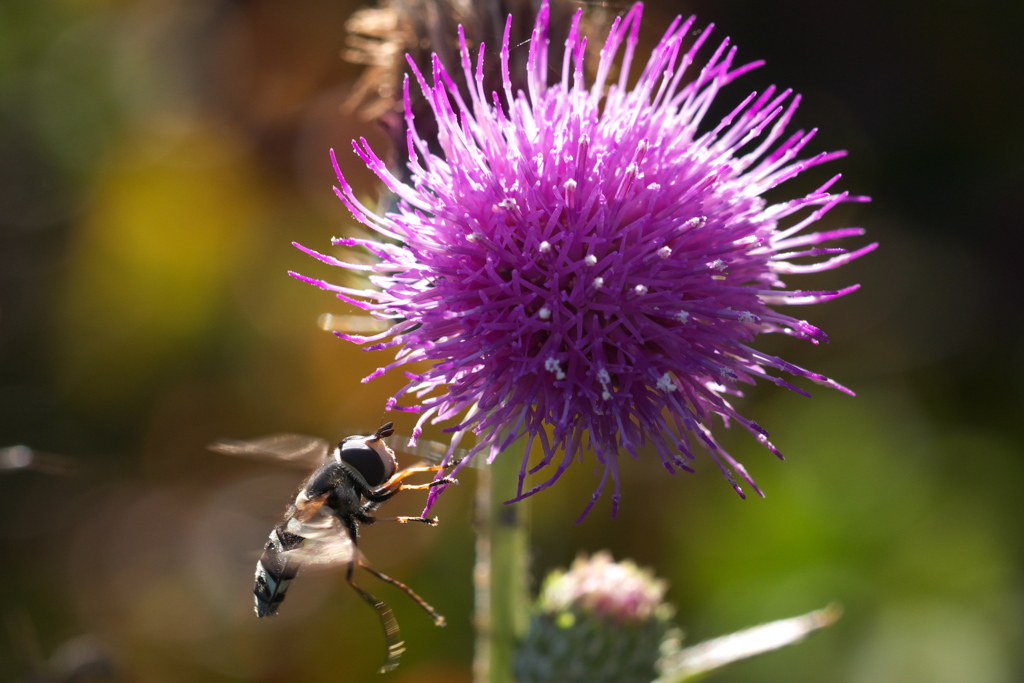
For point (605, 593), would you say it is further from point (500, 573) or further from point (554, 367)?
point (554, 367)

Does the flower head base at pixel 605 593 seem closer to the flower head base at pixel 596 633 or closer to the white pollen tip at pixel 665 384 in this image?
the flower head base at pixel 596 633

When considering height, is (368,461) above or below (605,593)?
above

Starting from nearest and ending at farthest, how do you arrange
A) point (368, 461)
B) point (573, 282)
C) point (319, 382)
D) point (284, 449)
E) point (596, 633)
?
point (573, 282) < point (368, 461) < point (284, 449) < point (596, 633) < point (319, 382)

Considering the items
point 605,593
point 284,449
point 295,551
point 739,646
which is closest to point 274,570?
point 295,551

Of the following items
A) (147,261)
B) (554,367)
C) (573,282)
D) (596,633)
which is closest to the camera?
(554,367)

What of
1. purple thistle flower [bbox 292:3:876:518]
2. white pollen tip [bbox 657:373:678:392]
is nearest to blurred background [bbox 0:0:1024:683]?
purple thistle flower [bbox 292:3:876:518]

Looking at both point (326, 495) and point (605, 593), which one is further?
point (605, 593)

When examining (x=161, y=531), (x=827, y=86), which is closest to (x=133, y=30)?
(x=161, y=531)
